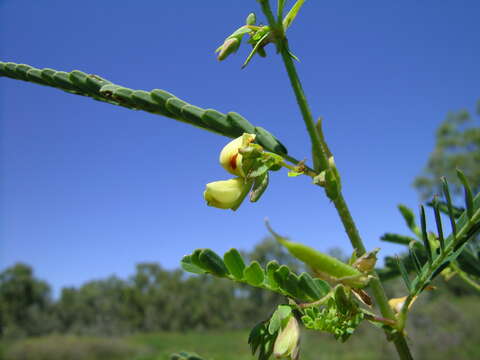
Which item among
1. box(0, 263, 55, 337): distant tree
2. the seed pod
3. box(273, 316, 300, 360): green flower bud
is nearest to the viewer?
the seed pod

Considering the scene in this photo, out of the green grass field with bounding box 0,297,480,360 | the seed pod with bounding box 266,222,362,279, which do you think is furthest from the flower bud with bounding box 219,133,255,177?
the green grass field with bounding box 0,297,480,360

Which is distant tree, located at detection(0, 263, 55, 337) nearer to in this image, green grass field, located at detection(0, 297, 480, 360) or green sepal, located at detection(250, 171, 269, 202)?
green grass field, located at detection(0, 297, 480, 360)

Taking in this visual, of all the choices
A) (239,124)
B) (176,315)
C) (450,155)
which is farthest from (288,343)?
(176,315)

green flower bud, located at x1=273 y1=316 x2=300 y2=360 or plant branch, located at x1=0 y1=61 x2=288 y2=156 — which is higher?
plant branch, located at x1=0 y1=61 x2=288 y2=156

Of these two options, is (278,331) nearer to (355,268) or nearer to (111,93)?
(355,268)

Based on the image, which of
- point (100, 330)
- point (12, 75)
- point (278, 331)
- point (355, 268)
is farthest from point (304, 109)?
point (100, 330)

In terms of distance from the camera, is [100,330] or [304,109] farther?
[100,330]
